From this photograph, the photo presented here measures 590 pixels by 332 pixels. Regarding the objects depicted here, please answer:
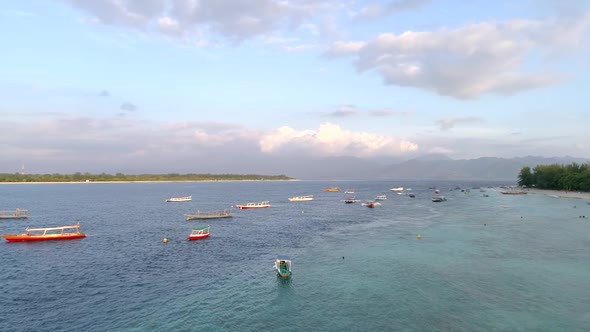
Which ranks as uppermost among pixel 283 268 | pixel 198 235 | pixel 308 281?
pixel 283 268

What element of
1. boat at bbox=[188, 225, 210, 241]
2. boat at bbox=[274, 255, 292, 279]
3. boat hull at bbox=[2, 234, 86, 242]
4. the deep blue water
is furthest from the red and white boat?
boat at bbox=[274, 255, 292, 279]

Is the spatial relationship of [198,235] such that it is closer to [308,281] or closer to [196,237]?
[196,237]

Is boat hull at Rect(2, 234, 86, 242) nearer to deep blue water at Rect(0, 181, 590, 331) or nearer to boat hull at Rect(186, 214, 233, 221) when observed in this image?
deep blue water at Rect(0, 181, 590, 331)

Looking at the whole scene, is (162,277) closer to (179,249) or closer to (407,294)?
(179,249)

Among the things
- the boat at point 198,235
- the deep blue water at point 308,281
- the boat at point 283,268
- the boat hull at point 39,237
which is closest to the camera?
the deep blue water at point 308,281

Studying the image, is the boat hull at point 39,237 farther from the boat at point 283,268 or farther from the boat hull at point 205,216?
the boat at point 283,268

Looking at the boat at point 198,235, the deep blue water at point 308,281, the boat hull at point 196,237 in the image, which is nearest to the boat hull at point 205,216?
the deep blue water at point 308,281

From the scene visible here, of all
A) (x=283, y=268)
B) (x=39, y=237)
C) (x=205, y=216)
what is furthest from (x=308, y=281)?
(x=205, y=216)

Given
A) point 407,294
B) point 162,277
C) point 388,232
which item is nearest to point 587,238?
point 388,232

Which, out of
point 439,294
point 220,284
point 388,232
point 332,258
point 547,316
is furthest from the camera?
point 388,232
